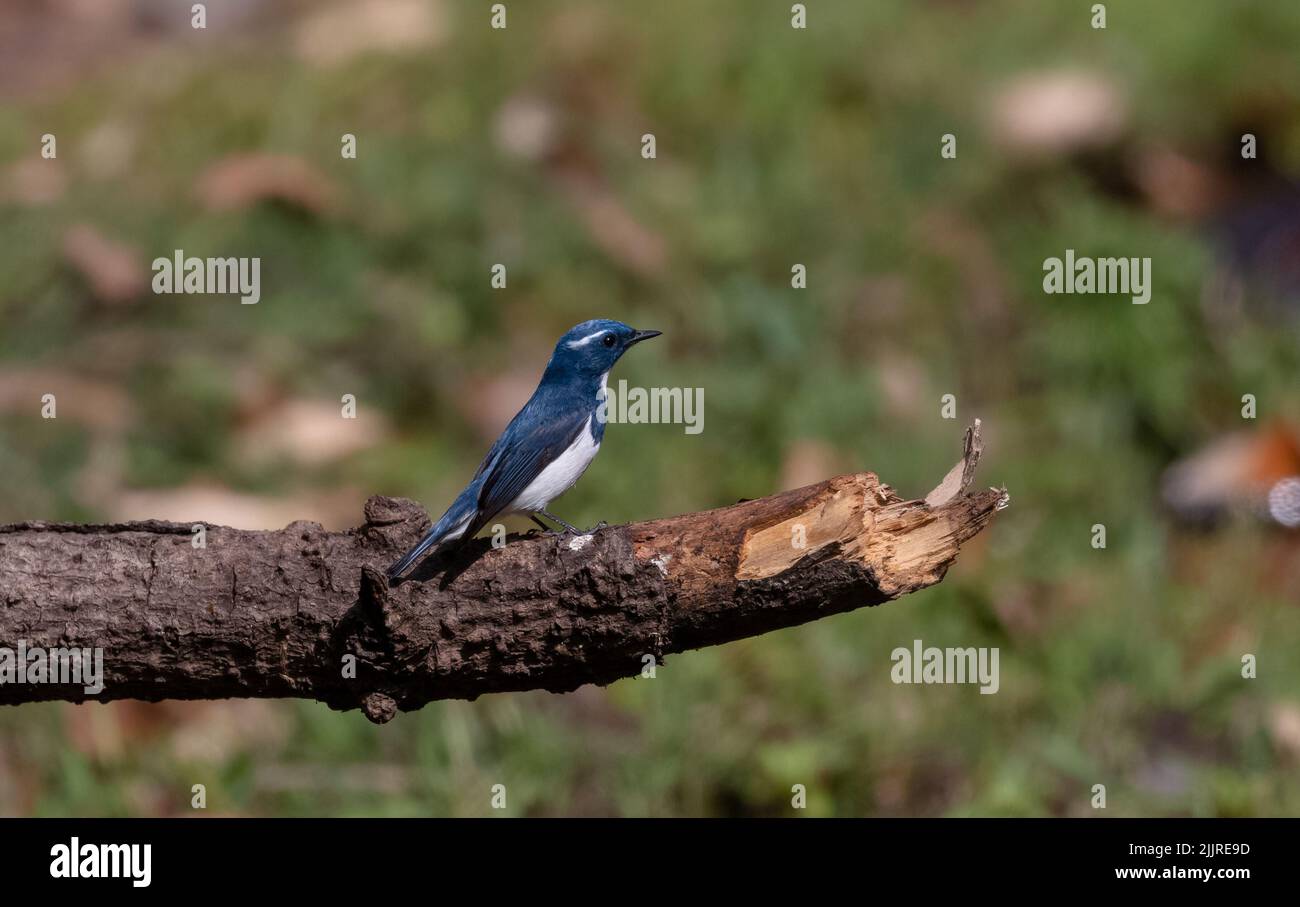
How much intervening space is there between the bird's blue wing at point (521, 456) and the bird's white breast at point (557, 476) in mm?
15

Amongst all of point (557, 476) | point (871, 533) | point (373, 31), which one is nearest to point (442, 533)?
point (557, 476)

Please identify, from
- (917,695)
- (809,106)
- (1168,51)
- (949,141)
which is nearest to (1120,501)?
(917,695)

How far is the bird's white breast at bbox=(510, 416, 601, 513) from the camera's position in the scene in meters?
4.16

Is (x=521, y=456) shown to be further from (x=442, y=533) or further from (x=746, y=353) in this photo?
(x=746, y=353)

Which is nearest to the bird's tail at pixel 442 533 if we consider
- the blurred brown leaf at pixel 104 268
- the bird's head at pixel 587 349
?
the bird's head at pixel 587 349

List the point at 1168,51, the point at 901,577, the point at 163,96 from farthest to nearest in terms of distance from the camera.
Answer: the point at 1168,51
the point at 163,96
the point at 901,577

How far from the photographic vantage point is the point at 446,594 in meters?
3.58

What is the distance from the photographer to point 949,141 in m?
9.62

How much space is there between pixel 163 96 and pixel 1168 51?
6.90 meters

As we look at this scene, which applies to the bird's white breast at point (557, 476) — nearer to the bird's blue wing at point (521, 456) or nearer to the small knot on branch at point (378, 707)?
the bird's blue wing at point (521, 456)

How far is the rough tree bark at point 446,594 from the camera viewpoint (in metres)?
3.45

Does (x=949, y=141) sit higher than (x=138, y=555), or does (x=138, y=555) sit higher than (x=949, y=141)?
(x=949, y=141)

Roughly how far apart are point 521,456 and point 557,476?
13 cm

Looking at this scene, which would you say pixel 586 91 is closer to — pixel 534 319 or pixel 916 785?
pixel 534 319
